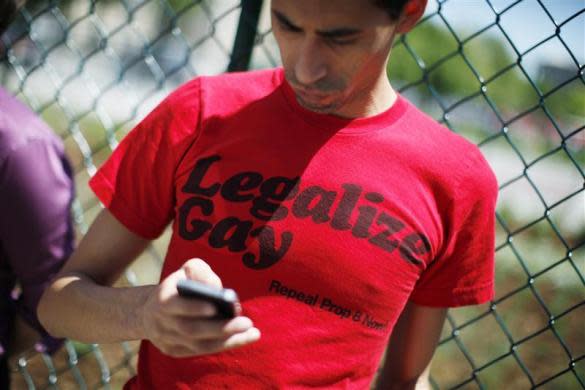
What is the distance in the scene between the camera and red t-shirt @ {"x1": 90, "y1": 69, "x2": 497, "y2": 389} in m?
1.48

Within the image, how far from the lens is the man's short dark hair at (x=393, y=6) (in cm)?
145

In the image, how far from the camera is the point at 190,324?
121 centimetres

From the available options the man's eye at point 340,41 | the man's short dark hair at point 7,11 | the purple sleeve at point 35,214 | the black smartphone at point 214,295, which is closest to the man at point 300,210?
the man's eye at point 340,41

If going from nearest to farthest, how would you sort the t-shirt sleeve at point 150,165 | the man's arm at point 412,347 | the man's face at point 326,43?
1. the man's face at point 326,43
2. the t-shirt sleeve at point 150,165
3. the man's arm at point 412,347

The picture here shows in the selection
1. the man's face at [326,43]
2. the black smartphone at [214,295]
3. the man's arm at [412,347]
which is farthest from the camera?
the man's arm at [412,347]

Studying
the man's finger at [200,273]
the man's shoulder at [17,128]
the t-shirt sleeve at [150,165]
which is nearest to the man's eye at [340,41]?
the t-shirt sleeve at [150,165]

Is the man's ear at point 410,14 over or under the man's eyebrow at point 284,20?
under

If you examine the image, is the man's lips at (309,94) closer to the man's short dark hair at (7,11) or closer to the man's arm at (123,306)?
the man's arm at (123,306)

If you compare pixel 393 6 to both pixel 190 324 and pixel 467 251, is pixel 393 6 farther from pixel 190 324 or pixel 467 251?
pixel 190 324

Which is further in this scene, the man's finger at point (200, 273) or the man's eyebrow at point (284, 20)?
the man's eyebrow at point (284, 20)

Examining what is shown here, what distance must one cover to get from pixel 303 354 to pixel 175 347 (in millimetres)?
303

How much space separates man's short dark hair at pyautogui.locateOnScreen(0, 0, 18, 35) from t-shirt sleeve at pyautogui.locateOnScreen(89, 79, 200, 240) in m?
0.38

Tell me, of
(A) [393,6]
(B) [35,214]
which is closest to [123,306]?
(B) [35,214]

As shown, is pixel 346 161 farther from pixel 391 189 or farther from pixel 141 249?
pixel 141 249
